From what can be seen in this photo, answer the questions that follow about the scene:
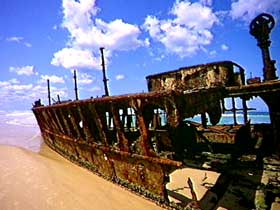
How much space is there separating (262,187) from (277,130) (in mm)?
1902

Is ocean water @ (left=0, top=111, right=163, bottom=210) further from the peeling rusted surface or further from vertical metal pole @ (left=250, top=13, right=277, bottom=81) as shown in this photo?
vertical metal pole @ (left=250, top=13, right=277, bottom=81)

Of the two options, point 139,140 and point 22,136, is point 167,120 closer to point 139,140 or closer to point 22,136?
point 139,140

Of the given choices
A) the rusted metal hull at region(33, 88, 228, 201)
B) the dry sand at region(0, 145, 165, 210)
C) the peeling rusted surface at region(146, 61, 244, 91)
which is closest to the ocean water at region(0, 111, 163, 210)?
the dry sand at region(0, 145, 165, 210)

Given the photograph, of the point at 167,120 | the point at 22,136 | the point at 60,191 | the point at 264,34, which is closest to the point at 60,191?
the point at 60,191

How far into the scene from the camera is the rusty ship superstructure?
4.92m

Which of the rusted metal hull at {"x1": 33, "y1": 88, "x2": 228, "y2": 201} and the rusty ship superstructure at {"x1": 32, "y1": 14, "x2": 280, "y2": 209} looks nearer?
the rusted metal hull at {"x1": 33, "y1": 88, "x2": 228, "y2": 201}

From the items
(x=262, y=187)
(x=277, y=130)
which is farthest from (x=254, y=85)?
(x=262, y=187)

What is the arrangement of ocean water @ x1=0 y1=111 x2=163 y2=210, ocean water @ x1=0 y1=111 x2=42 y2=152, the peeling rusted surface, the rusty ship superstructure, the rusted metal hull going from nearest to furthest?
the rusted metal hull
the rusty ship superstructure
ocean water @ x1=0 y1=111 x2=163 y2=210
the peeling rusted surface
ocean water @ x1=0 y1=111 x2=42 y2=152

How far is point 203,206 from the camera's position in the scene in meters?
5.37

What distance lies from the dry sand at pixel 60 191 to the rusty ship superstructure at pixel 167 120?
0.93 feet

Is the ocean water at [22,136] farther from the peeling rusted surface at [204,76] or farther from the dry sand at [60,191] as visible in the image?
the peeling rusted surface at [204,76]

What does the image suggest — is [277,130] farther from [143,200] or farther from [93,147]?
[93,147]

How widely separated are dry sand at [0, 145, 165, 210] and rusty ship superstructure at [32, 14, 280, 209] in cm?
28

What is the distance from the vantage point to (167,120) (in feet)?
14.6
